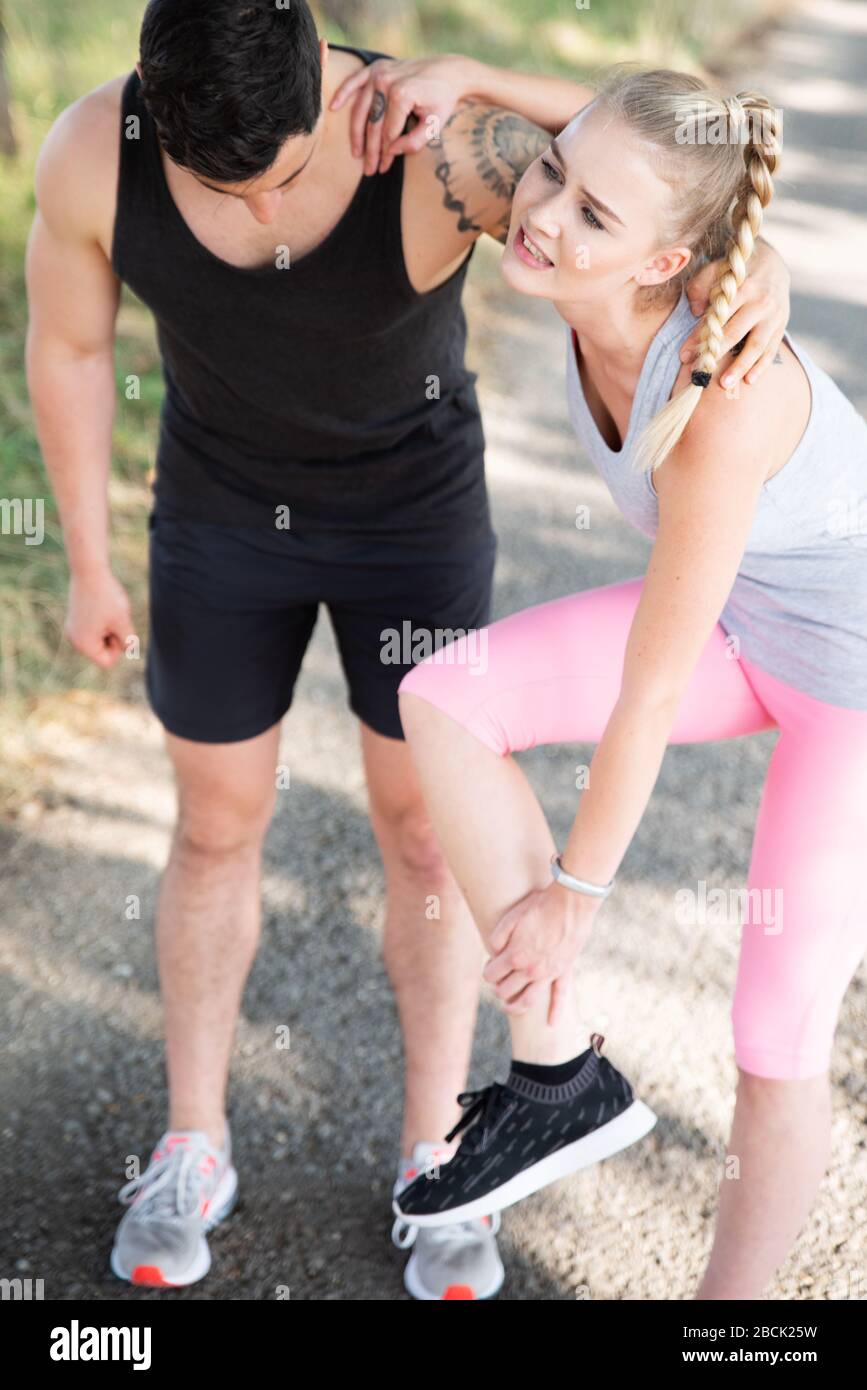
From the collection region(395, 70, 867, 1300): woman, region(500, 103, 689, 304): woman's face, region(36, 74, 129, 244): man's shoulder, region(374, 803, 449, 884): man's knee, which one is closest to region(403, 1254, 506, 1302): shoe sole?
region(395, 70, 867, 1300): woman

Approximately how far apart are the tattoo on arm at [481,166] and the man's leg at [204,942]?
1.05 metres

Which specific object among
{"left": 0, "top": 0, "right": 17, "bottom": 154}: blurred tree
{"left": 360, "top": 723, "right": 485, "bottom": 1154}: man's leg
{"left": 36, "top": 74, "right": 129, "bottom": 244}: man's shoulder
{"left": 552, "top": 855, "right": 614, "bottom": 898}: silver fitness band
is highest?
{"left": 36, "top": 74, "right": 129, "bottom": 244}: man's shoulder

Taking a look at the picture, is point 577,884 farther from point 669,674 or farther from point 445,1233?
point 445,1233

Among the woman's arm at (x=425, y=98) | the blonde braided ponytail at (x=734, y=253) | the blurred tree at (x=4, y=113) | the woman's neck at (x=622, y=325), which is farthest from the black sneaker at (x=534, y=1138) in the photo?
the blurred tree at (x=4, y=113)

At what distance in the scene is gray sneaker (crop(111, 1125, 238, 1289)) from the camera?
7.89 feet

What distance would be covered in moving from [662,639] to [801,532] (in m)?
0.28

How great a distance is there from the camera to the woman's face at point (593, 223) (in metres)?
1.66

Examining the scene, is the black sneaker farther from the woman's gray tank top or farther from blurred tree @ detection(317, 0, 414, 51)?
blurred tree @ detection(317, 0, 414, 51)

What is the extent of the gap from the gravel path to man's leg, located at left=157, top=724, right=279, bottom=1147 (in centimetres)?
22

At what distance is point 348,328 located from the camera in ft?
6.81

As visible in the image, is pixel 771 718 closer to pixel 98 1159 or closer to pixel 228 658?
pixel 228 658

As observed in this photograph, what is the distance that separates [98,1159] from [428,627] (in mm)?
1296

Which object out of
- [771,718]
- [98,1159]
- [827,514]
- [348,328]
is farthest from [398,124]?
[98,1159]

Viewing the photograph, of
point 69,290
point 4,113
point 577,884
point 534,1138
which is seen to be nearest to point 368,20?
point 4,113
